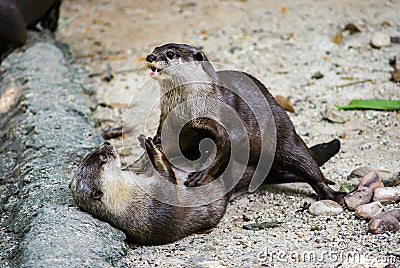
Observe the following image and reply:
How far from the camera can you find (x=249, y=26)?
19.0 feet

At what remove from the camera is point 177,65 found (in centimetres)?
322

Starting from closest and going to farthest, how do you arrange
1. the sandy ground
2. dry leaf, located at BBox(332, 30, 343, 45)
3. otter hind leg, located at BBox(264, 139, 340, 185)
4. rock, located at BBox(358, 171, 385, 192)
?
the sandy ground < rock, located at BBox(358, 171, 385, 192) < otter hind leg, located at BBox(264, 139, 340, 185) < dry leaf, located at BBox(332, 30, 343, 45)

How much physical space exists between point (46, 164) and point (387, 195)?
64.4 inches

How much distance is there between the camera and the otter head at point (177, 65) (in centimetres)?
320

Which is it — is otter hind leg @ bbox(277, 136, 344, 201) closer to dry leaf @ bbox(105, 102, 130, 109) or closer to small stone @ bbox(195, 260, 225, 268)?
small stone @ bbox(195, 260, 225, 268)

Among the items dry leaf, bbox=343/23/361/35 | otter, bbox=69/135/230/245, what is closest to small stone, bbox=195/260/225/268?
otter, bbox=69/135/230/245

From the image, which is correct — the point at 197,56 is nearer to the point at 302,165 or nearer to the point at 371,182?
the point at 302,165

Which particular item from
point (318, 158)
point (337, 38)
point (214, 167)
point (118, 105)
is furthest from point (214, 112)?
point (337, 38)

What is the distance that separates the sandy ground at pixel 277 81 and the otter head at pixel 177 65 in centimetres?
68

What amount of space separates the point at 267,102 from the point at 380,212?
2.51 feet

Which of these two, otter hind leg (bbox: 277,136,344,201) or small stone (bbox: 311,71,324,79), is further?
small stone (bbox: 311,71,324,79)

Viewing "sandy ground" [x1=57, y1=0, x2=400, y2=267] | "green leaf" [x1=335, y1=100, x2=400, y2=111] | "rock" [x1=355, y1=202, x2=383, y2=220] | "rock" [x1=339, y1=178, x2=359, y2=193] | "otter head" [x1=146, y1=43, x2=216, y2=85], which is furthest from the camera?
"green leaf" [x1=335, y1=100, x2=400, y2=111]

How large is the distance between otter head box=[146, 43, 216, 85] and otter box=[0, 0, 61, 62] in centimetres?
253

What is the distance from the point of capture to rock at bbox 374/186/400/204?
10.5 ft
